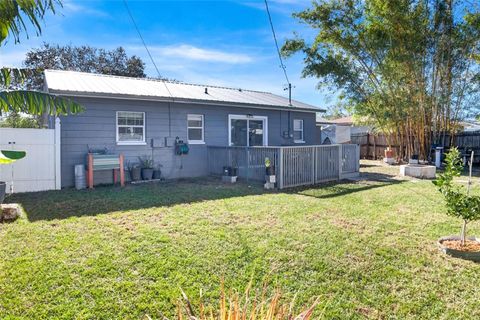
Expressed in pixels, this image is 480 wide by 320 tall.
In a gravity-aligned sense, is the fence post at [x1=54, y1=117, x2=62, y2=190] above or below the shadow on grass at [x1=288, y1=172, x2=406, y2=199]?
above

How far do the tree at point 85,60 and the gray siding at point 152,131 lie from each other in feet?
50.6

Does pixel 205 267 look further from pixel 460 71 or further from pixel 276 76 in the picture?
pixel 460 71

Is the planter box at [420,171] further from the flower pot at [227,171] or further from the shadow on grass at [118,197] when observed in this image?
the flower pot at [227,171]

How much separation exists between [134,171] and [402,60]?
11175 mm

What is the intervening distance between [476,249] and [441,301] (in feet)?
4.93

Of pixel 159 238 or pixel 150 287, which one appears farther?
pixel 159 238

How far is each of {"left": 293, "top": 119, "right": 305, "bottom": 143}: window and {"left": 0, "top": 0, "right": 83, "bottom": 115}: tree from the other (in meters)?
10.8

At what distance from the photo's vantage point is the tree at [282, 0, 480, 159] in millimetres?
12711

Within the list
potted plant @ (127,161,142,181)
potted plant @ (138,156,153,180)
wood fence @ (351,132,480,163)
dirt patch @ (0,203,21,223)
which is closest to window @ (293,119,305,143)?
wood fence @ (351,132,480,163)

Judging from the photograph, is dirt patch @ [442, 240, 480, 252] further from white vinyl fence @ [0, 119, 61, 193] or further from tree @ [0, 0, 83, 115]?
white vinyl fence @ [0, 119, 61, 193]

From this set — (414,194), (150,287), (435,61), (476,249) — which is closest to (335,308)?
(150,287)

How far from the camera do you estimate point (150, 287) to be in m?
3.04

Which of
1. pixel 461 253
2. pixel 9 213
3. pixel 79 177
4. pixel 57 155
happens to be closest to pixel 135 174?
pixel 79 177

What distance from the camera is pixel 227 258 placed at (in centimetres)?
372
